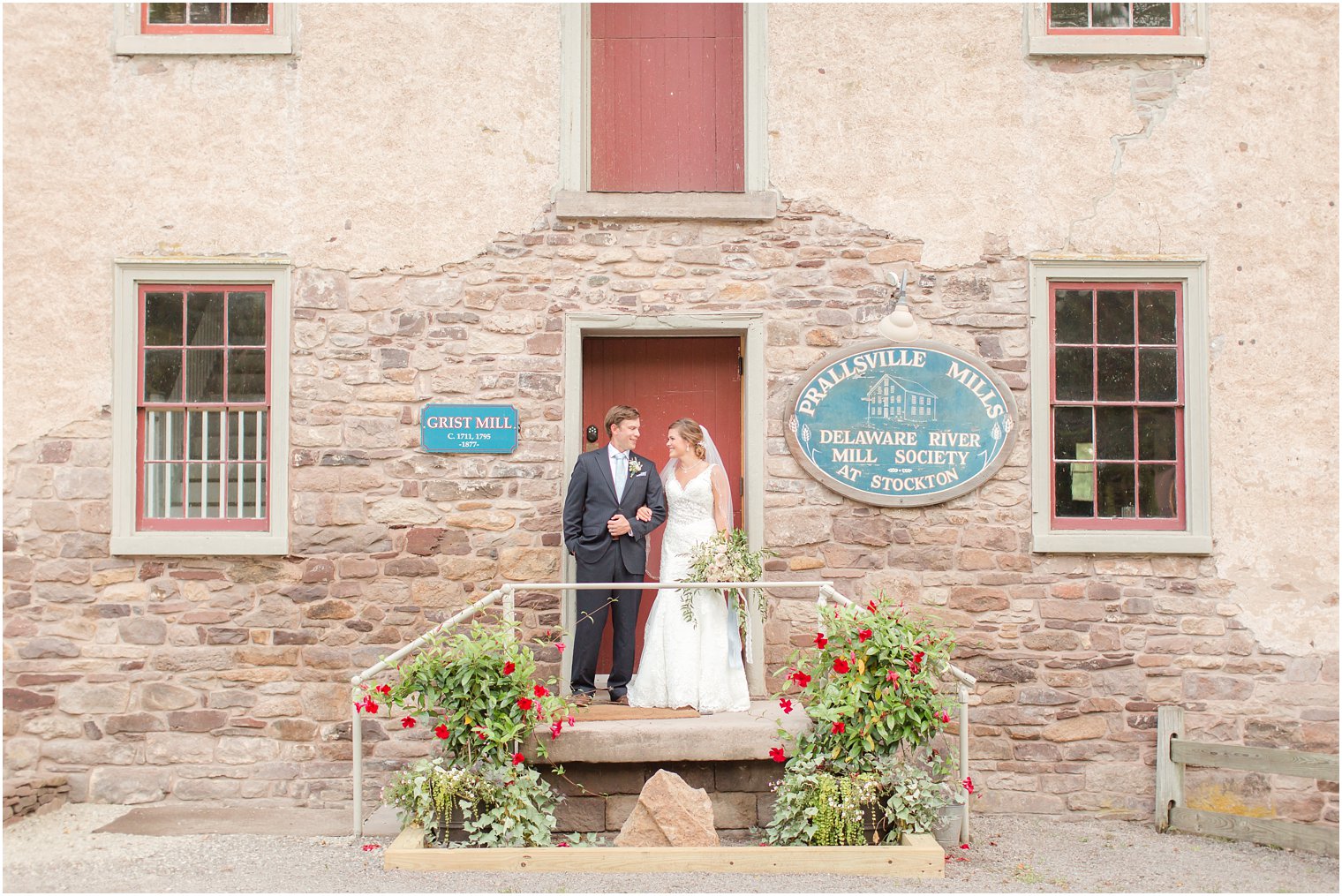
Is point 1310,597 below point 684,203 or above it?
below

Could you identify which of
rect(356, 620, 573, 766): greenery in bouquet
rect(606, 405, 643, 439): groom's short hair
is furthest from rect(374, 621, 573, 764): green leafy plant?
rect(606, 405, 643, 439): groom's short hair

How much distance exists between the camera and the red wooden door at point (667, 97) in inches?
315

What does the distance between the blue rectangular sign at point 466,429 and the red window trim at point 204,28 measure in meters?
2.66

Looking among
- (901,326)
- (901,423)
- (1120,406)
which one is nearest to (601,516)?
(901,423)

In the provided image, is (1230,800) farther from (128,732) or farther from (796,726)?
(128,732)

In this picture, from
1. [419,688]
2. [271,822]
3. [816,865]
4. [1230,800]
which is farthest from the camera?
[1230,800]

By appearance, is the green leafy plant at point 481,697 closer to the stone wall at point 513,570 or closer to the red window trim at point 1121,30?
the stone wall at point 513,570

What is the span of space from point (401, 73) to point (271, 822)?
15.1 feet

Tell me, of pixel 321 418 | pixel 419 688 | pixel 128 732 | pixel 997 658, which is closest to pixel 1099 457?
pixel 997 658

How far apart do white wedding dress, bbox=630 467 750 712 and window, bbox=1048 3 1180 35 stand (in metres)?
3.76

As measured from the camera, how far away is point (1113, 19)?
7.81m

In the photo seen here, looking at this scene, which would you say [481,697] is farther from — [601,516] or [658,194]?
[658,194]

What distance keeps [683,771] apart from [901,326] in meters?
2.87

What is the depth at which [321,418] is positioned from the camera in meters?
7.63
